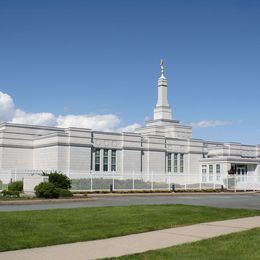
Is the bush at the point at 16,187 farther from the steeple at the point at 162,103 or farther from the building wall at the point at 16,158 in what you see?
the steeple at the point at 162,103

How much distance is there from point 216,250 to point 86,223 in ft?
15.5

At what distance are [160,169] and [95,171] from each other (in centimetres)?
1177

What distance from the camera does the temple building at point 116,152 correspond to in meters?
57.8

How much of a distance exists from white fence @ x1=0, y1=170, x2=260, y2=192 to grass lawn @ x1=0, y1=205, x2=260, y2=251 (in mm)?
25781

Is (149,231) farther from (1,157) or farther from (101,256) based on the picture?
(1,157)

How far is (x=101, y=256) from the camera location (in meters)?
8.30

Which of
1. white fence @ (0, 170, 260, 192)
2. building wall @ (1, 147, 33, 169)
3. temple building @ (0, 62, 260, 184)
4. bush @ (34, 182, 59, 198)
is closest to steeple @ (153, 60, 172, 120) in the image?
temple building @ (0, 62, 260, 184)

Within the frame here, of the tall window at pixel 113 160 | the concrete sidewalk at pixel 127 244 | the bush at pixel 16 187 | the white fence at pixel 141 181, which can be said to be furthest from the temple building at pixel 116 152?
the concrete sidewalk at pixel 127 244

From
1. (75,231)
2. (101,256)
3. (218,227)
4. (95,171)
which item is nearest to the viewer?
(101,256)

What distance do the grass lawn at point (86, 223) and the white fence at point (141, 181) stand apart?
2578 cm

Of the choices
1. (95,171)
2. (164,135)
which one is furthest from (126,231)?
(164,135)

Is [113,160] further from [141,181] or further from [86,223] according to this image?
[86,223]

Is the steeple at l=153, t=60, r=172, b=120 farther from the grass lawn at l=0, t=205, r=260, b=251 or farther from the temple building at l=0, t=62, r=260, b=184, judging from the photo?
the grass lawn at l=0, t=205, r=260, b=251

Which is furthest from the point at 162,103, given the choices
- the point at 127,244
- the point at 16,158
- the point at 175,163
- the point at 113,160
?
the point at 127,244
